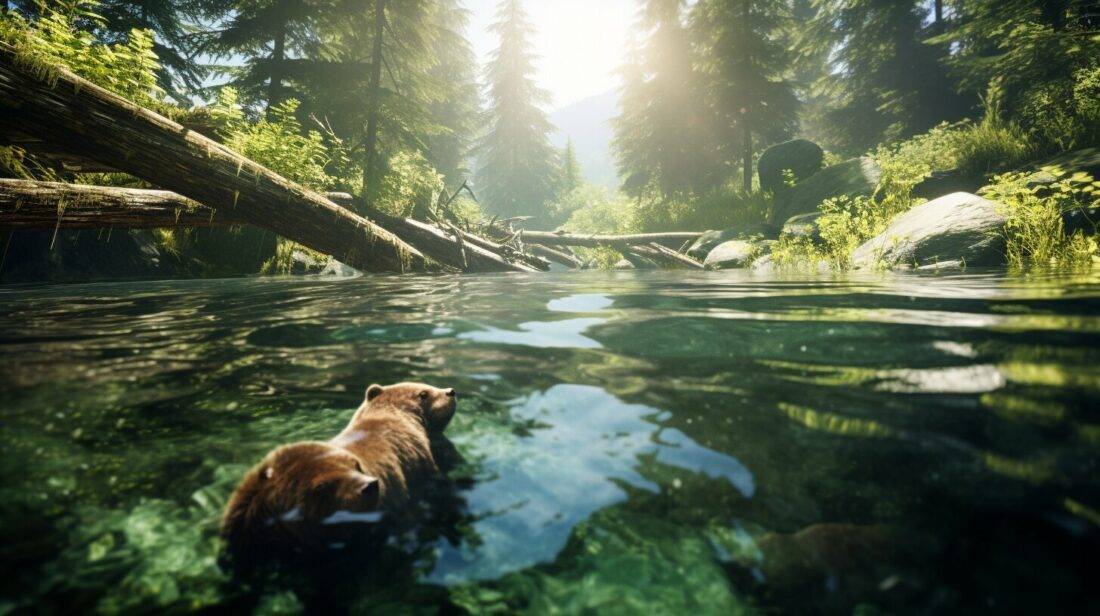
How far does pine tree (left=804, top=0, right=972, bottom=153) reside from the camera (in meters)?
19.0

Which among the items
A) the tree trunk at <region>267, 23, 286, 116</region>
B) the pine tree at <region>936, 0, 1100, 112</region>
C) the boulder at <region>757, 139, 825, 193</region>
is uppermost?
the tree trunk at <region>267, 23, 286, 116</region>

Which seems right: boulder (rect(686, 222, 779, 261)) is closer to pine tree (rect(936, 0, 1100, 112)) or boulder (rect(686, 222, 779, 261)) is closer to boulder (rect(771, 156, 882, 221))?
boulder (rect(771, 156, 882, 221))

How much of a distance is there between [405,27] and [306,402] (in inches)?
563

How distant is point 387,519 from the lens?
1.62 meters

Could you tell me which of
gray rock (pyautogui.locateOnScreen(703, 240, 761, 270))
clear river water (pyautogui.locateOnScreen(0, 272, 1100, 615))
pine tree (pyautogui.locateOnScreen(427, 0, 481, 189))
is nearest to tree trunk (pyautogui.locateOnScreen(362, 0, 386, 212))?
gray rock (pyautogui.locateOnScreen(703, 240, 761, 270))

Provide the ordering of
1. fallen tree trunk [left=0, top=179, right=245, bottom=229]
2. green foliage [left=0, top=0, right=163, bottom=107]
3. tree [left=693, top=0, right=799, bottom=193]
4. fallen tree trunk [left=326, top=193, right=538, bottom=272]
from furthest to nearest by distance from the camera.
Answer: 1. tree [left=693, top=0, right=799, bottom=193]
2. fallen tree trunk [left=326, top=193, right=538, bottom=272]
3. green foliage [left=0, top=0, right=163, bottom=107]
4. fallen tree trunk [left=0, top=179, right=245, bottom=229]

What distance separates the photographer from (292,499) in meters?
1.47

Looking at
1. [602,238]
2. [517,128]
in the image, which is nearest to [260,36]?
[602,238]

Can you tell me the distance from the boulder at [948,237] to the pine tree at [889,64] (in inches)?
597

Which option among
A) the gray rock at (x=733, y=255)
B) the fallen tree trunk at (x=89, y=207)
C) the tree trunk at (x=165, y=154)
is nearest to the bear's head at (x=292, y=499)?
the fallen tree trunk at (x=89, y=207)

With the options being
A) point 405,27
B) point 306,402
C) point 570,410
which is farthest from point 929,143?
point 306,402

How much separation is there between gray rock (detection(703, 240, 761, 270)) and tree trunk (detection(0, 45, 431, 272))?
25.3 ft

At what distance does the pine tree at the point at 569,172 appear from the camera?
42156mm

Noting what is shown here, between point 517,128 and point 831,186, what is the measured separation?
3180 centimetres
